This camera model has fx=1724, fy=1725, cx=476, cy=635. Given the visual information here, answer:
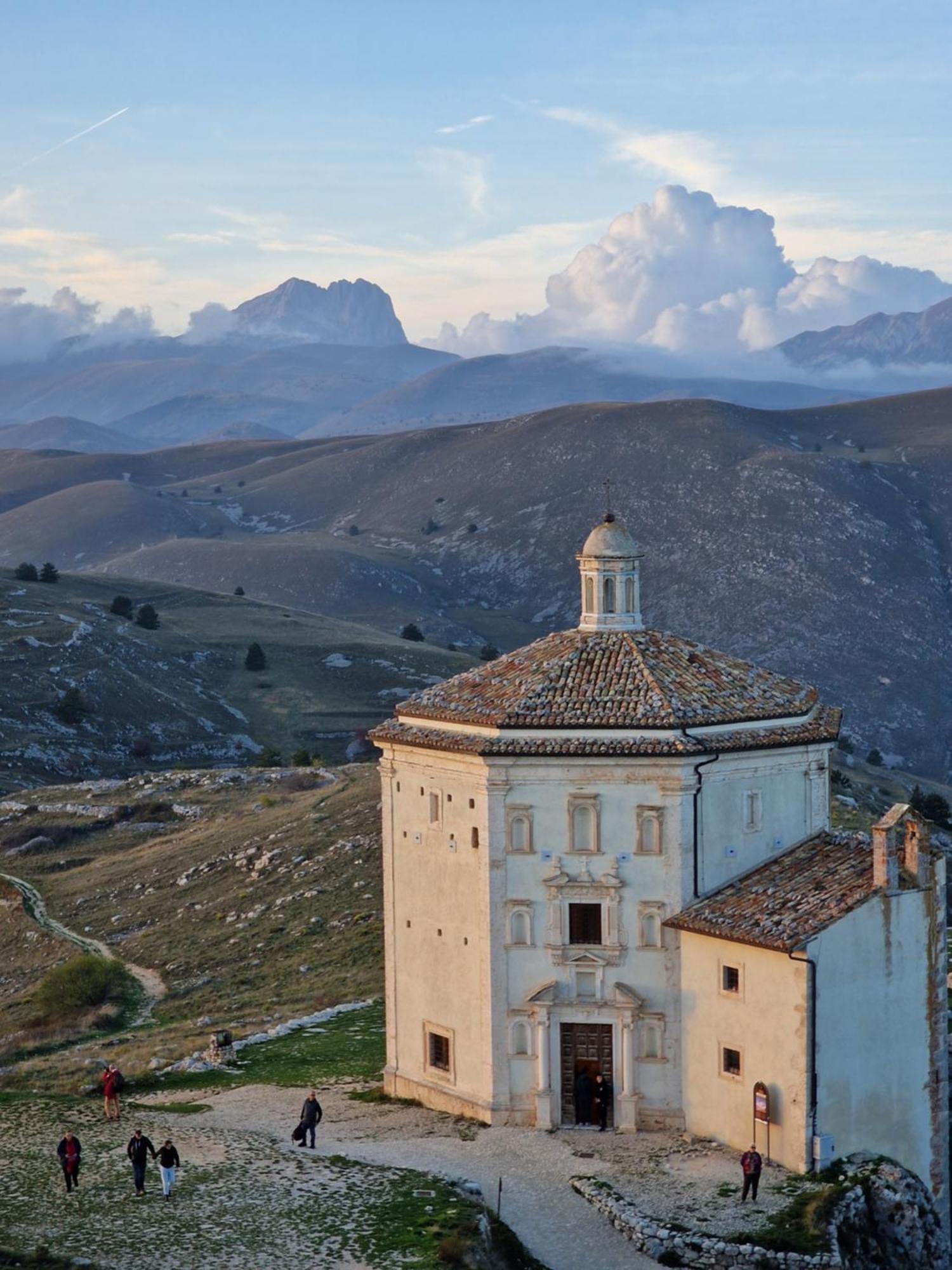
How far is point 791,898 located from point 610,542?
8.78 m

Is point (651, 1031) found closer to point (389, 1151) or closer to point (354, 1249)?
point (389, 1151)

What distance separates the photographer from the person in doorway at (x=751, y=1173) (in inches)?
1167

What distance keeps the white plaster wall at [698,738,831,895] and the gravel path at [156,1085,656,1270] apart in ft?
20.0

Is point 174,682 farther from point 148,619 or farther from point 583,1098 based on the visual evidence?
point 583,1098

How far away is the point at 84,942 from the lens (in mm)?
59781

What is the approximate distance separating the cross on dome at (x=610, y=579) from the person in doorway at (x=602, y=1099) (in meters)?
9.56

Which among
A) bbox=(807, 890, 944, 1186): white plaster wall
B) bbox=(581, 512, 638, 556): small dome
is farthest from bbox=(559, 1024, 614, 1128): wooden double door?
bbox=(581, 512, 638, 556): small dome

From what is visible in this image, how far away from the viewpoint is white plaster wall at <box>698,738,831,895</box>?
3412 cm

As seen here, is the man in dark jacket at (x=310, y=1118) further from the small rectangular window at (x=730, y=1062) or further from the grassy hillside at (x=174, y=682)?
the grassy hillside at (x=174, y=682)

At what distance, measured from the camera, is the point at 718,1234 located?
2836cm

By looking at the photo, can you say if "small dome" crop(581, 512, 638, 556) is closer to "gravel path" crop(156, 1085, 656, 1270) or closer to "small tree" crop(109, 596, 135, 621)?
"gravel path" crop(156, 1085, 656, 1270)

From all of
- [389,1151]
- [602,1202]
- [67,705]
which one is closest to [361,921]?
[389,1151]

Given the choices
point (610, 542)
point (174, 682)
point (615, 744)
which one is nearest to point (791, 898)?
point (615, 744)

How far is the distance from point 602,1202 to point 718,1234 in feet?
7.87
